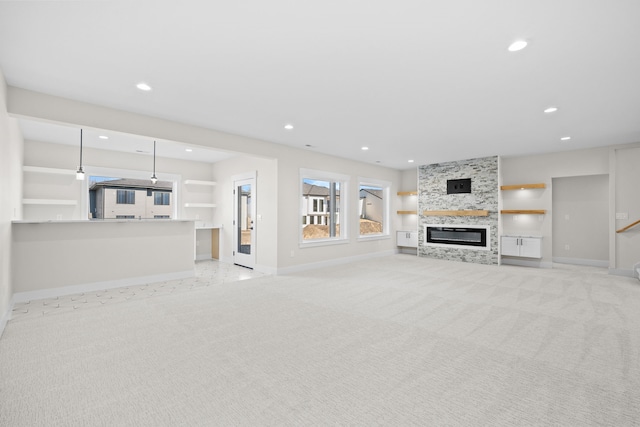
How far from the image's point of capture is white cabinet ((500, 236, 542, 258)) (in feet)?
22.2

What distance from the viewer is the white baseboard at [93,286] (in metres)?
4.15

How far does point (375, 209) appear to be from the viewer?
30.6ft

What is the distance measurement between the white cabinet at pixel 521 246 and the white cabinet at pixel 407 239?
89.6 inches

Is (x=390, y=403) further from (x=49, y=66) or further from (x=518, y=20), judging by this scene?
(x=49, y=66)

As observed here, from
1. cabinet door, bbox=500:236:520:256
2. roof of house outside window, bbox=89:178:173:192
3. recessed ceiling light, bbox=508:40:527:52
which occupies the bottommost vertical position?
cabinet door, bbox=500:236:520:256

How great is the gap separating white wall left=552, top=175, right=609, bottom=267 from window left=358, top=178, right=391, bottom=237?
4243 mm

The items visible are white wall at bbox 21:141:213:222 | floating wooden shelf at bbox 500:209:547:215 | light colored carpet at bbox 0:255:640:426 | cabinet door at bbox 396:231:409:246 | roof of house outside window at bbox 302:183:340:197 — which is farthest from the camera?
cabinet door at bbox 396:231:409:246

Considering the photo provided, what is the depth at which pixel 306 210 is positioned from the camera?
279 inches

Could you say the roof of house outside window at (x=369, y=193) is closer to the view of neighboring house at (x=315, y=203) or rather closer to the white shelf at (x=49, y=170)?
the view of neighboring house at (x=315, y=203)

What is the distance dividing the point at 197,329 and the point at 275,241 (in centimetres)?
304

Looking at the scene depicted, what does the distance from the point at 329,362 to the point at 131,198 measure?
8.68 m

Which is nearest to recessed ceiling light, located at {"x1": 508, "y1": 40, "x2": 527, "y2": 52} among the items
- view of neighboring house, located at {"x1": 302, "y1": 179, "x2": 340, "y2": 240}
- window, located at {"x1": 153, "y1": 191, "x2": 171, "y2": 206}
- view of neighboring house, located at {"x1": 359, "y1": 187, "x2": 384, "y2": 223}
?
view of neighboring house, located at {"x1": 302, "y1": 179, "x2": 340, "y2": 240}

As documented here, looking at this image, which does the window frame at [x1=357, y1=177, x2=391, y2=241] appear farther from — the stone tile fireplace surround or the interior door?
the interior door

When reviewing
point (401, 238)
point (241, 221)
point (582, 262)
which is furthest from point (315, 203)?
point (582, 262)
